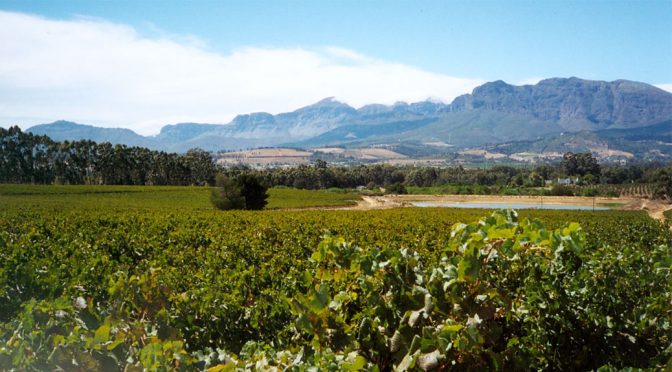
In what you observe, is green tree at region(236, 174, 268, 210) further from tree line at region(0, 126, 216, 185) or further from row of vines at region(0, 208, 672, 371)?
tree line at region(0, 126, 216, 185)

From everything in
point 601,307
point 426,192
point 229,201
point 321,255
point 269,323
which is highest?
point 321,255

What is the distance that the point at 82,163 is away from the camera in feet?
394

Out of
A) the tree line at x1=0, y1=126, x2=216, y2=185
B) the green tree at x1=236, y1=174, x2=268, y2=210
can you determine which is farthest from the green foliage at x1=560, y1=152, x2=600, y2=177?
the green tree at x1=236, y1=174, x2=268, y2=210

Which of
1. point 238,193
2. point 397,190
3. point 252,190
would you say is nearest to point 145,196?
point 252,190

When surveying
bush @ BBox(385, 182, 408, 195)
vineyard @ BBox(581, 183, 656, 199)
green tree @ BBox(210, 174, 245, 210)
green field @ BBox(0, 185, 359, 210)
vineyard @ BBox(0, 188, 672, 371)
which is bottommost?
vineyard @ BBox(581, 183, 656, 199)

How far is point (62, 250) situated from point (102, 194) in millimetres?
69097

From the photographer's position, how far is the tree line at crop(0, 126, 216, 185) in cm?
11150

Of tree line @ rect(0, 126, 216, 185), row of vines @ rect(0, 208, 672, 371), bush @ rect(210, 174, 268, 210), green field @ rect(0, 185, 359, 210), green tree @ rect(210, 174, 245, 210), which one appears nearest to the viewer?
row of vines @ rect(0, 208, 672, 371)

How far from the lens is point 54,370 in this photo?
2498 millimetres

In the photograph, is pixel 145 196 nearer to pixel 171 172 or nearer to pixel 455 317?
pixel 171 172

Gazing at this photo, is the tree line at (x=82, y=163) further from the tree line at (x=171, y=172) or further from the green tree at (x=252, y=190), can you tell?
the green tree at (x=252, y=190)

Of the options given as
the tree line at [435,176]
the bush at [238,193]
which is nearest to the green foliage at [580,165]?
the tree line at [435,176]

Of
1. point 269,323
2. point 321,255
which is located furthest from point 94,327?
point 269,323

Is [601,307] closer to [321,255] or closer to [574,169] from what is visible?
[321,255]
